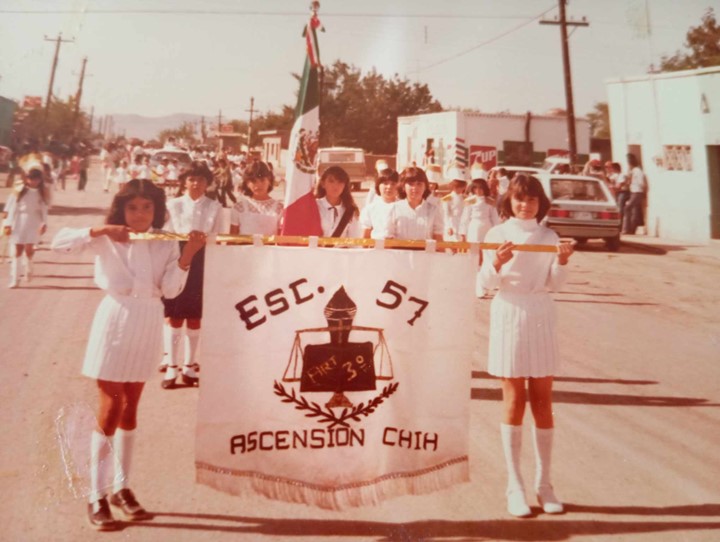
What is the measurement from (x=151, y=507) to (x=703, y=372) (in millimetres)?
5684

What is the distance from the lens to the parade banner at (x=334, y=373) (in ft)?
12.6

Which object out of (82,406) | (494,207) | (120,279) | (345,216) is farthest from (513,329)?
(494,207)

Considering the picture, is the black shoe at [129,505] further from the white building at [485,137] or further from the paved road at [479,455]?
the white building at [485,137]

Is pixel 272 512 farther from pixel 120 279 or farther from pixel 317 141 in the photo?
pixel 317 141

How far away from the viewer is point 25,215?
10.2 m

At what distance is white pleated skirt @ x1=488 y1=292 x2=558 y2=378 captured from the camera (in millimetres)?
4078

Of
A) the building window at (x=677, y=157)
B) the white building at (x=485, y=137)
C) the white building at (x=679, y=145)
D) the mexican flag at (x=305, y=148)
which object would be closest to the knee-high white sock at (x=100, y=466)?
the mexican flag at (x=305, y=148)

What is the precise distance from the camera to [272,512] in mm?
4047

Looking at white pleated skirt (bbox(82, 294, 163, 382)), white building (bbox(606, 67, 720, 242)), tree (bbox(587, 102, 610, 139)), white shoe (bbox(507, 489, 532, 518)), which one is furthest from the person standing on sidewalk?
tree (bbox(587, 102, 610, 139))

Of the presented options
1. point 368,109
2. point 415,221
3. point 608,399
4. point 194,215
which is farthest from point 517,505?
point 368,109

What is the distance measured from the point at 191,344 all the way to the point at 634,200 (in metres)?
14.6

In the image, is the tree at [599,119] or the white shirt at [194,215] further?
the tree at [599,119]

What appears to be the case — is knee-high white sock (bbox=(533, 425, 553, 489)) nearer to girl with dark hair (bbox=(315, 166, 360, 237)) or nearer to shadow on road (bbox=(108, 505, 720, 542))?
shadow on road (bbox=(108, 505, 720, 542))

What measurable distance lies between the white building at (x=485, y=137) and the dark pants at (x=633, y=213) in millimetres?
10527
